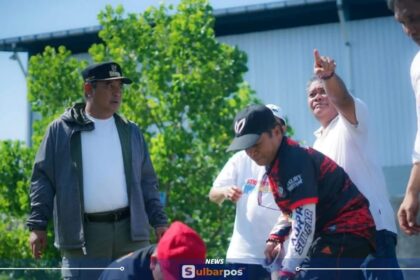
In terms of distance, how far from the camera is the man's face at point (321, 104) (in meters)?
4.18

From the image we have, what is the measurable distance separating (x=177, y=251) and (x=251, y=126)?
2.31ft

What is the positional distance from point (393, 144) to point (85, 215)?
369 inches

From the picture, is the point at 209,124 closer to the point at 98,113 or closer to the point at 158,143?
the point at 158,143

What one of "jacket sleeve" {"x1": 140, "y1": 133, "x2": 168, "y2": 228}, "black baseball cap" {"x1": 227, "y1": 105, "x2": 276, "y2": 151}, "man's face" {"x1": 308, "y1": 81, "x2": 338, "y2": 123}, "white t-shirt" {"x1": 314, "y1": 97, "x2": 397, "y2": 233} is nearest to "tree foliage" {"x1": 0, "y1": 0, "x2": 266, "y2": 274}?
"jacket sleeve" {"x1": 140, "y1": 133, "x2": 168, "y2": 228}

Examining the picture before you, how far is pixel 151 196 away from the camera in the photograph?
4.70m

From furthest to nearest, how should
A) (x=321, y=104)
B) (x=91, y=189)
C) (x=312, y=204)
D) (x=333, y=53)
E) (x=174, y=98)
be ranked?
1. (x=333, y=53)
2. (x=174, y=98)
3. (x=91, y=189)
4. (x=321, y=104)
5. (x=312, y=204)

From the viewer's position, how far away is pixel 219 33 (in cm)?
1398

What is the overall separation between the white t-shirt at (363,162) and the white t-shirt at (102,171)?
122cm

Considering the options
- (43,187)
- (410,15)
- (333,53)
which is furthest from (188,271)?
(333,53)

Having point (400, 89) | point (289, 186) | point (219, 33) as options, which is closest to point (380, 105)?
point (400, 89)

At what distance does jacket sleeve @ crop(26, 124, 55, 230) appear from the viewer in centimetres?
440

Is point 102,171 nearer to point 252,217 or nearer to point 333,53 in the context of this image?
point 252,217

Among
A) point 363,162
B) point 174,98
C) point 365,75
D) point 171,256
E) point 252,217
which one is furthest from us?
point 365,75

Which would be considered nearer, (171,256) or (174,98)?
(171,256)
